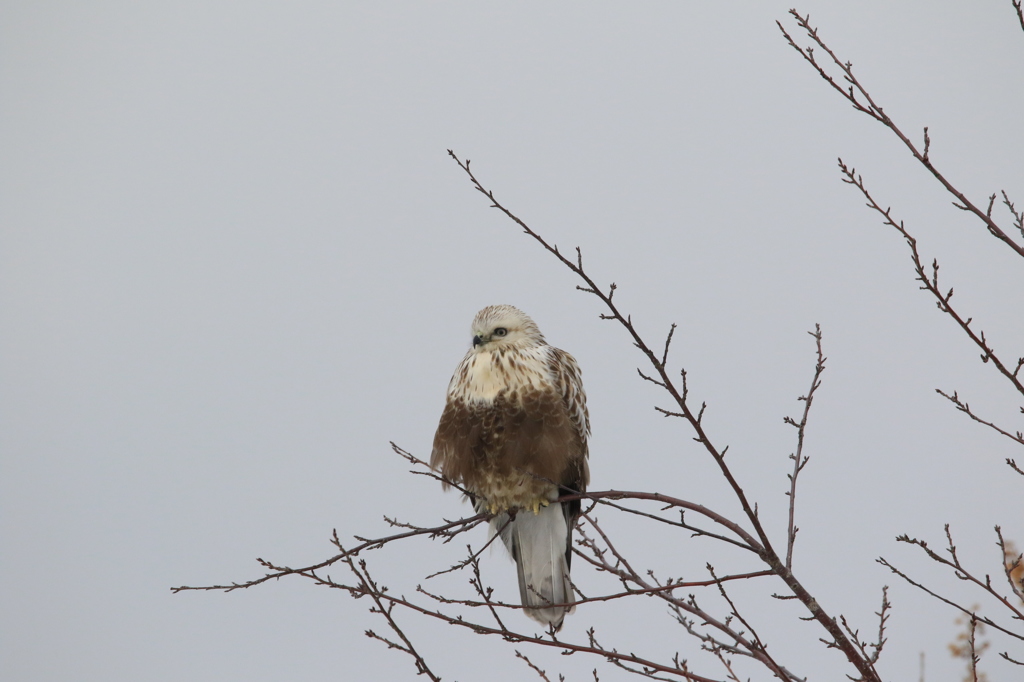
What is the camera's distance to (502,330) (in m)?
3.72

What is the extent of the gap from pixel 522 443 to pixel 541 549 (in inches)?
21.8

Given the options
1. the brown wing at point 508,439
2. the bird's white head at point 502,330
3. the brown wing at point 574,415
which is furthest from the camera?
the bird's white head at point 502,330

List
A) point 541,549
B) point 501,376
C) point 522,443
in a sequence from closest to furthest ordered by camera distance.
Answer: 1. point 522,443
2. point 501,376
3. point 541,549

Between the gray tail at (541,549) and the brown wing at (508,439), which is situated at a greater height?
the brown wing at (508,439)

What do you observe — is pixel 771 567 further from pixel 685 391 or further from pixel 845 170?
pixel 845 170

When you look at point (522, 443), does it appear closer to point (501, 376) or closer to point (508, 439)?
point (508, 439)

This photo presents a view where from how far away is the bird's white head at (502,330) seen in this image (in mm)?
3662

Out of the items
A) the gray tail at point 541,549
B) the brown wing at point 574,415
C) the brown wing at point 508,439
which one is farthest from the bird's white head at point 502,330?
the gray tail at point 541,549

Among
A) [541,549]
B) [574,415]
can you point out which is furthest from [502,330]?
[541,549]

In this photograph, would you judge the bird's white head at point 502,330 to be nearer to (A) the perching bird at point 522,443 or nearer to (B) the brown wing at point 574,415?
(A) the perching bird at point 522,443

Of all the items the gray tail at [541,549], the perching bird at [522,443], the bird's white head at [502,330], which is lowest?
the gray tail at [541,549]

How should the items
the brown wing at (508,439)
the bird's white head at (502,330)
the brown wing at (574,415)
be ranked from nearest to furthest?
1. the brown wing at (508,439)
2. the brown wing at (574,415)
3. the bird's white head at (502,330)

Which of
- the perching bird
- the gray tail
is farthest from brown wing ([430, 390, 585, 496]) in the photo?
the gray tail

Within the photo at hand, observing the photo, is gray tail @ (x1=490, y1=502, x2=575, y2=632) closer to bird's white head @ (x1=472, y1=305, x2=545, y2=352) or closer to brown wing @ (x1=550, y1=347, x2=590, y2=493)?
brown wing @ (x1=550, y1=347, x2=590, y2=493)
